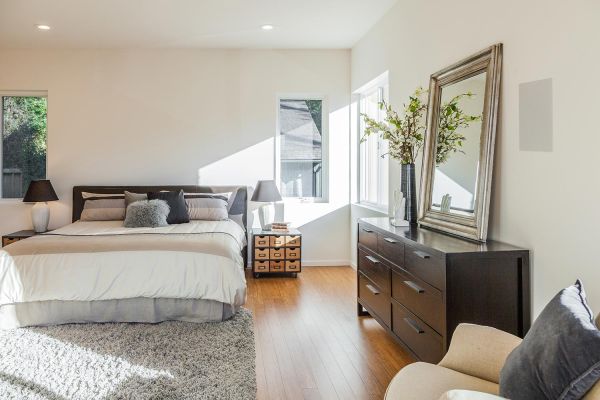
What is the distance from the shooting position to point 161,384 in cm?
270

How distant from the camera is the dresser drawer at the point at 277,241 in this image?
18.4ft

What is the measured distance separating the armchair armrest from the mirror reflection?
1.16m

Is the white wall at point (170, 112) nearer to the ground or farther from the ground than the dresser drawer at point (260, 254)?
farther from the ground

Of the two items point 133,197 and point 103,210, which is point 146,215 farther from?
point 103,210

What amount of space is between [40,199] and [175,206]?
1.75 m

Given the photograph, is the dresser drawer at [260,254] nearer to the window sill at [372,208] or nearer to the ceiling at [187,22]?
the window sill at [372,208]

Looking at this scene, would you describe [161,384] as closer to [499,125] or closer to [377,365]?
[377,365]

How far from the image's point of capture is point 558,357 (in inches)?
52.1

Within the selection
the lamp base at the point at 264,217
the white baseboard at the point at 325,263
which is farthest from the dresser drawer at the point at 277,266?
the white baseboard at the point at 325,263

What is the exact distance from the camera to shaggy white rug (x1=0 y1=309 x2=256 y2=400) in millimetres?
2627

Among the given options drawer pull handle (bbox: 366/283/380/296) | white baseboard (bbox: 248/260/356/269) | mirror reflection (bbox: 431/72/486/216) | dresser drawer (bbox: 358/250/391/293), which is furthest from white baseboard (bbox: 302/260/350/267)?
mirror reflection (bbox: 431/72/486/216)

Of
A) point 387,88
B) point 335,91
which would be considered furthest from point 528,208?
point 335,91

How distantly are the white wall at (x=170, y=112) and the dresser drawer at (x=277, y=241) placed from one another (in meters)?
0.65

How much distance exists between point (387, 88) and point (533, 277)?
10.2 feet
